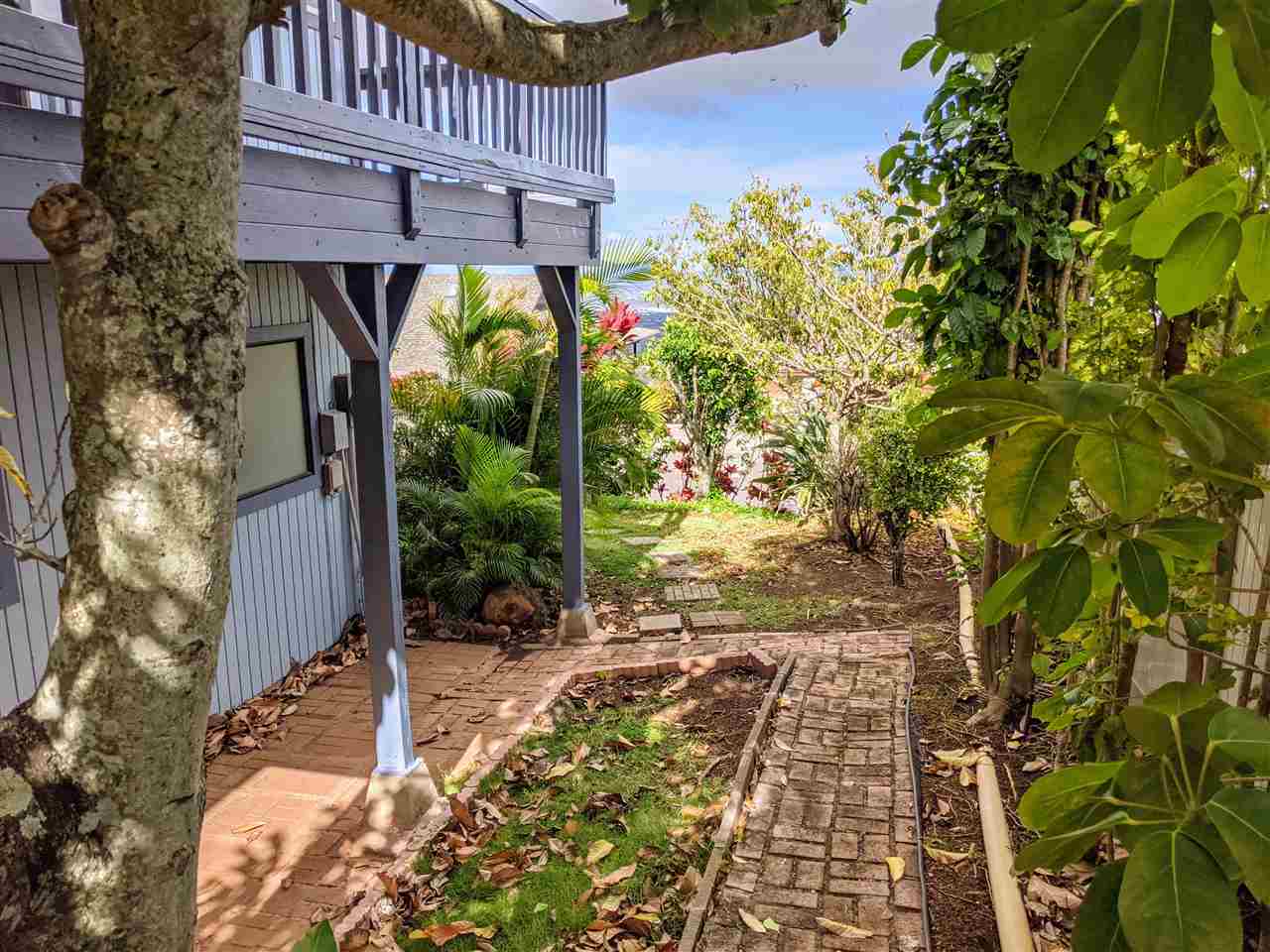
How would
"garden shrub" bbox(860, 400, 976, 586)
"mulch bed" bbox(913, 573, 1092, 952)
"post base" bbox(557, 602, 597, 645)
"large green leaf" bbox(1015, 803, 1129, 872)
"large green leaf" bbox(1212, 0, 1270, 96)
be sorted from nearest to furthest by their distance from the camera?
"large green leaf" bbox(1212, 0, 1270, 96)
"large green leaf" bbox(1015, 803, 1129, 872)
"mulch bed" bbox(913, 573, 1092, 952)
"post base" bbox(557, 602, 597, 645)
"garden shrub" bbox(860, 400, 976, 586)

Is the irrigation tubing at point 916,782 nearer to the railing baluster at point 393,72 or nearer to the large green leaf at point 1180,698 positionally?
the large green leaf at point 1180,698

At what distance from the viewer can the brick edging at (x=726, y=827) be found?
360 centimetres

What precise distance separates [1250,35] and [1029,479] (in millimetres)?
432

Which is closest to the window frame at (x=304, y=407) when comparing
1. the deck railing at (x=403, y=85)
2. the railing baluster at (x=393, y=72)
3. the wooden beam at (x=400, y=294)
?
Result: the wooden beam at (x=400, y=294)

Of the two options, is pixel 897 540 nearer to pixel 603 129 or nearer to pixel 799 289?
pixel 799 289

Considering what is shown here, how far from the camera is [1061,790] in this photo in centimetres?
119

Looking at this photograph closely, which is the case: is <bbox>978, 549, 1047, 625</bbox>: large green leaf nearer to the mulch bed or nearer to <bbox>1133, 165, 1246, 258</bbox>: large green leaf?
<bbox>1133, 165, 1246, 258</bbox>: large green leaf

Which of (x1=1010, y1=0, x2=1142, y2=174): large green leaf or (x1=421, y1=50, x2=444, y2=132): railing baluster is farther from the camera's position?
A: (x1=421, y1=50, x2=444, y2=132): railing baluster

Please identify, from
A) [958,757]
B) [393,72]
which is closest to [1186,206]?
[958,757]

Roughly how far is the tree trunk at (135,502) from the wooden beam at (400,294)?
391 cm

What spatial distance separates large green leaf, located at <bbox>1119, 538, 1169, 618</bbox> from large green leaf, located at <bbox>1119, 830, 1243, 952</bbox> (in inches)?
14.4

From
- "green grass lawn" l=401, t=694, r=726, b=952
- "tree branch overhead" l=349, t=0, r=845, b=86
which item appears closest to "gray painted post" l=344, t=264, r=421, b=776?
"green grass lawn" l=401, t=694, r=726, b=952

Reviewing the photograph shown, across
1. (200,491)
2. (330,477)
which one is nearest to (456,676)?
(330,477)

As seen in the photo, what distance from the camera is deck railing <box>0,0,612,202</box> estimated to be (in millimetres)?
3090
